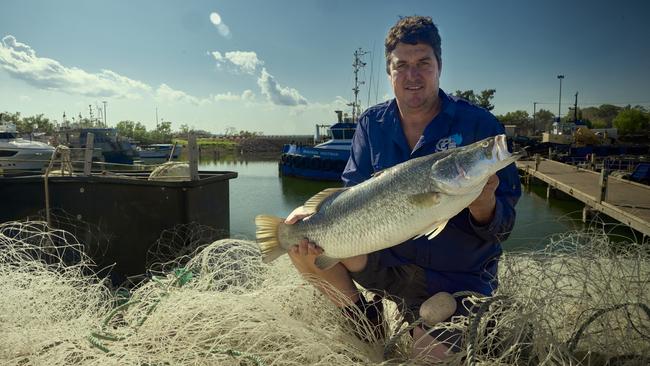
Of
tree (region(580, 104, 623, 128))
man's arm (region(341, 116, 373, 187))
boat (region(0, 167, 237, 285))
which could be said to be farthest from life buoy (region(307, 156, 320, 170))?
tree (region(580, 104, 623, 128))

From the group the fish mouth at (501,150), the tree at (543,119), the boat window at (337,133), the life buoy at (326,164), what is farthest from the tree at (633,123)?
the fish mouth at (501,150)

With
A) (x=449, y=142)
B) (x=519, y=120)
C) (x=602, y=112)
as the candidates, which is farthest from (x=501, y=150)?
(x=602, y=112)

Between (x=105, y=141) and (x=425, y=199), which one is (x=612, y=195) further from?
(x=105, y=141)

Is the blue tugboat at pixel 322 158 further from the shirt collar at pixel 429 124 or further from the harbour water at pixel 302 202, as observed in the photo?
the shirt collar at pixel 429 124

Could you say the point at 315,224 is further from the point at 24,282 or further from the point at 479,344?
the point at 24,282

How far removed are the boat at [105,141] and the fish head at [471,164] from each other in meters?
36.4

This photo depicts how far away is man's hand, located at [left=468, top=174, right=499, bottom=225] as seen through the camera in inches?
96.1

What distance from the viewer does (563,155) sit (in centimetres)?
3128

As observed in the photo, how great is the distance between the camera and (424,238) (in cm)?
285

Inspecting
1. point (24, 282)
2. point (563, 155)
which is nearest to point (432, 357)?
point (24, 282)

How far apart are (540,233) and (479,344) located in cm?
1339

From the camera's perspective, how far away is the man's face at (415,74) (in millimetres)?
2881

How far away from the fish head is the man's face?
2.34 ft

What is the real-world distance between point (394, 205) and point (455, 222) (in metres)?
0.60
